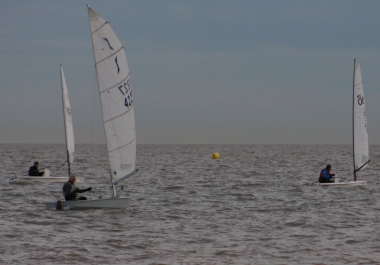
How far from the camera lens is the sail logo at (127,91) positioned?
20.8m

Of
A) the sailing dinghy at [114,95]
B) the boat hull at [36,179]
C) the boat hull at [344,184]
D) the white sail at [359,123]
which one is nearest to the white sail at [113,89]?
the sailing dinghy at [114,95]

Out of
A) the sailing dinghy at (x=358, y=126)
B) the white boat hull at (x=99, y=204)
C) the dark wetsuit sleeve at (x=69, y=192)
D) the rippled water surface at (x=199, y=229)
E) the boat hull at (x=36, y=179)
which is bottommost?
the rippled water surface at (x=199, y=229)

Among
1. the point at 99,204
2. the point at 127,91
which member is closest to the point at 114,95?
the point at 127,91

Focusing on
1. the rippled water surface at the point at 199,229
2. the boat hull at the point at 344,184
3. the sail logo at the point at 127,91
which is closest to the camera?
the rippled water surface at the point at 199,229

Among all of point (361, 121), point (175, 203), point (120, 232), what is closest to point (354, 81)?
point (361, 121)

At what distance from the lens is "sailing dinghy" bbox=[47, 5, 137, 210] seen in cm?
2036

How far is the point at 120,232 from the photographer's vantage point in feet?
61.0

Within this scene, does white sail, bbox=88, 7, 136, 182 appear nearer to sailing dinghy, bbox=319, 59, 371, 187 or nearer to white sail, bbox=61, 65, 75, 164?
white sail, bbox=61, 65, 75, 164

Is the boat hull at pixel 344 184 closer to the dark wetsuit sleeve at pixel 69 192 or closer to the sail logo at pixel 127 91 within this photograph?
the sail logo at pixel 127 91

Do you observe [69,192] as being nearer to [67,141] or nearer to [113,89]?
[113,89]

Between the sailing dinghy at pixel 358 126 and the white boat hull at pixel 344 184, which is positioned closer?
the white boat hull at pixel 344 184

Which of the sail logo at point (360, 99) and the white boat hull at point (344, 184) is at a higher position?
the sail logo at point (360, 99)

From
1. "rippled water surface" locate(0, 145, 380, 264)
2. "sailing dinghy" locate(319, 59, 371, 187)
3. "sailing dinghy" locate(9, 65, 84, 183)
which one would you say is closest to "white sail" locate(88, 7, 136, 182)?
"rippled water surface" locate(0, 145, 380, 264)

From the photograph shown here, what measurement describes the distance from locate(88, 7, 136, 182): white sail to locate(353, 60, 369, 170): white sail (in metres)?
16.8
